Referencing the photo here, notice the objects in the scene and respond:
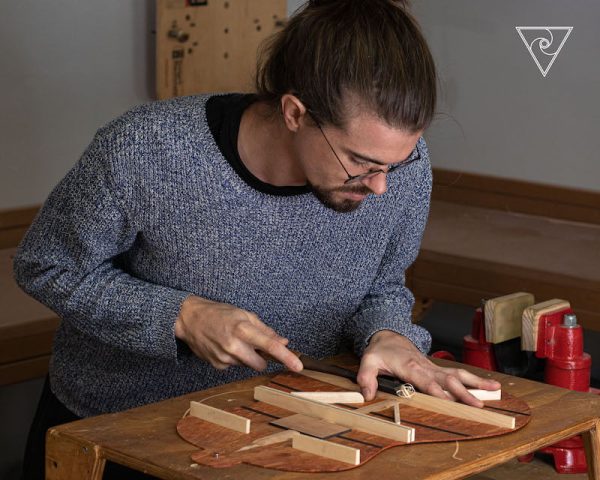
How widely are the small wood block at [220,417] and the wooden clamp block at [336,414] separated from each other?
89 mm

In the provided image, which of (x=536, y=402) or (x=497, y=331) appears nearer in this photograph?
(x=536, y=402)

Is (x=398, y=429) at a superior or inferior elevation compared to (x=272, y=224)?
inferior

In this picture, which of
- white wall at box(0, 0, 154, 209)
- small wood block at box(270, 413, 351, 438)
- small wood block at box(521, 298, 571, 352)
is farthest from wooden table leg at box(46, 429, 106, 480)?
white wall at box(0, 0, 154, 209)

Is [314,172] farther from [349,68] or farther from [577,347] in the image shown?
[577,347]

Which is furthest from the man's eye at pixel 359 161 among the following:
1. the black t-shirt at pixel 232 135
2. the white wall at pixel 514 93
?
the white wall at pixel 514 93

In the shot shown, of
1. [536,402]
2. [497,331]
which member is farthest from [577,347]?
[536,402]

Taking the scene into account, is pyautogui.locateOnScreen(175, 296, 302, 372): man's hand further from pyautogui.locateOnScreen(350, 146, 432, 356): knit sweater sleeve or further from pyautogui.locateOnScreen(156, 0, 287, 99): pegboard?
pyautogui.locateOnScreen(156, 0, 287, 99): pegboard

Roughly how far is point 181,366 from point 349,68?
0.51 meters

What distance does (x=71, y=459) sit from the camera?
127 cm

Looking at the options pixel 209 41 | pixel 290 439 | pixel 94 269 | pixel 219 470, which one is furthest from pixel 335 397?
pixel 209 41

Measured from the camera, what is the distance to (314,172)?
1.52 m

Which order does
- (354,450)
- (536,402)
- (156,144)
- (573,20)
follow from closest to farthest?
1. (354,450)
2. (536,402)
3. (156,144)
4. (573,20)

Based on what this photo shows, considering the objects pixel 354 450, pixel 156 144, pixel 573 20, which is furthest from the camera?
pixel 573 20

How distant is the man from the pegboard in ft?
4.83
